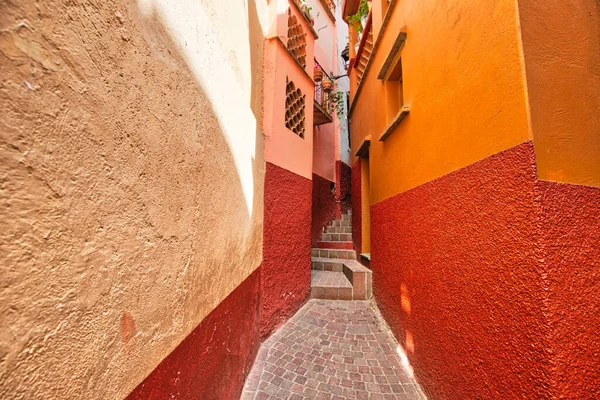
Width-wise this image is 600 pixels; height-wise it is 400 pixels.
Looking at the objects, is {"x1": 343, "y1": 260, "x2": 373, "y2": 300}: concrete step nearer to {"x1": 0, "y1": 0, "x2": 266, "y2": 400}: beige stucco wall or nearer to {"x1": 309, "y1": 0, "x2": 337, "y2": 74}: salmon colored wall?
{"x1": 0, "y1": 0, "x2": 266, "y2": 400}: beige stucco wall

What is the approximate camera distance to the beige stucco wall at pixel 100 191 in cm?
56

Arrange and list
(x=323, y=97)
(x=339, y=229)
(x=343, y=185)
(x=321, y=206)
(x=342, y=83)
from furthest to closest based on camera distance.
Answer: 1. (x=342, y=83)
2. (x=343, y=185)
3. (x=323, y=97)
4. (x=339, y=229)
5. (x=321, y=206)

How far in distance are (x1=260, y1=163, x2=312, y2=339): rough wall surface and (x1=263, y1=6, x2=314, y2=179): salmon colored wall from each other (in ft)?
0.73

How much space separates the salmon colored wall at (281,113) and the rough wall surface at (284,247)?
0.22 meters

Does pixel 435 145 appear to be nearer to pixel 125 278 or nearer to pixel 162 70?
pixel 162 70

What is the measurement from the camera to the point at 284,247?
4.05 m

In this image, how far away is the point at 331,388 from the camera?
262 cm

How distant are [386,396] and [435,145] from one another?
2.71m

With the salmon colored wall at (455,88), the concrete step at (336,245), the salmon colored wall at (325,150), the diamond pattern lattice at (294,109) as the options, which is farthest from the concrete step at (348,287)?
the salmon colored wall at (325,150)

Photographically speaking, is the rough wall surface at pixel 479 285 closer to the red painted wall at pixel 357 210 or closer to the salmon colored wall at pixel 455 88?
the salmon colored wall at pixel 455 88

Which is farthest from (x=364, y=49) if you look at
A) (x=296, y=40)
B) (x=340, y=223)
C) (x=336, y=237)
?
(x=336, y=237)

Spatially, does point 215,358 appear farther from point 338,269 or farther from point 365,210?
point 365,210

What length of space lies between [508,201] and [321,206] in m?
5.93

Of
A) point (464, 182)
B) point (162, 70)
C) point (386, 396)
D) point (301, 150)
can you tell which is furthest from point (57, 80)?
point (301, 150)
